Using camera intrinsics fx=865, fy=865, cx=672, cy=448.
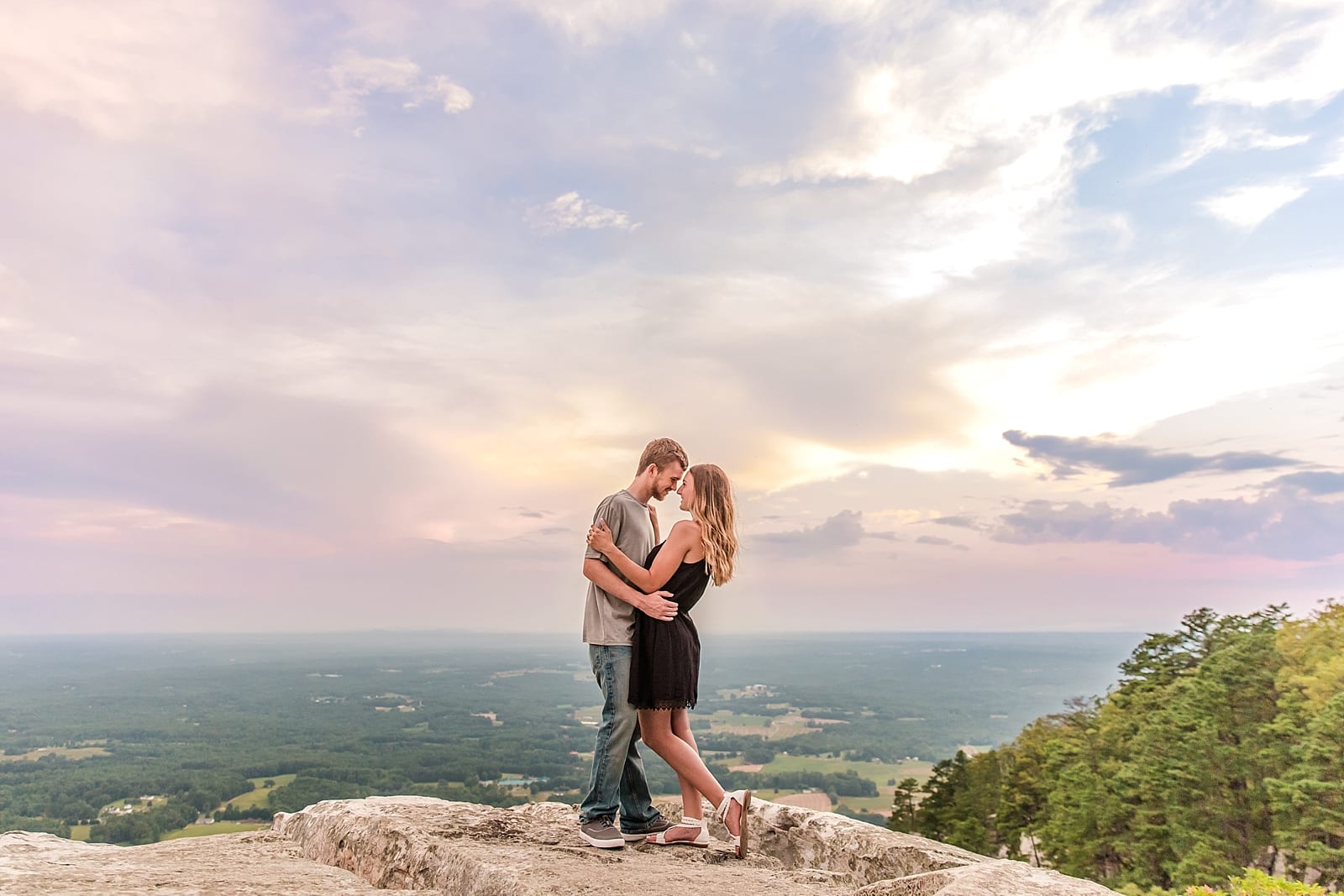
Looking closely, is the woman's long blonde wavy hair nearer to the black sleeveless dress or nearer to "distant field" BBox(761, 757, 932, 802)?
the black sleeveless dress

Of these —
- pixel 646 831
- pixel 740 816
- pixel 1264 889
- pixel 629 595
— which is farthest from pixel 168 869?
pixel 1264 889

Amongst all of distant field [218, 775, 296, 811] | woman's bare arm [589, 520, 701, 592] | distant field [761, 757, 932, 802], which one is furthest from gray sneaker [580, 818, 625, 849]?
distant field [761, 757, 932, 802]

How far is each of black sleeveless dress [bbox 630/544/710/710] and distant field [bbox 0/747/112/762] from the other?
68690 millimetres

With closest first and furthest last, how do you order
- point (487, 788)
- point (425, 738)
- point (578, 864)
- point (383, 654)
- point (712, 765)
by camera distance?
point (578, 864) < point (487, 788) < point (712, 765) < point (425, 738) < point (383, 654)

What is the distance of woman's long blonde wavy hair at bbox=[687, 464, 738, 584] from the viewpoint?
6.80 m

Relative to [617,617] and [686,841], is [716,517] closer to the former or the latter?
[617,617]

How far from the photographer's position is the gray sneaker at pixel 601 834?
21.9 feet

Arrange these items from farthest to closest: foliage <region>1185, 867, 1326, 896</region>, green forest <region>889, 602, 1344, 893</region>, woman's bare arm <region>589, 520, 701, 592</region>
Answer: green forest <region>889, 602, 1344, 893</region> < foliage <region>1185, 867, 1326, 896</region> < woman's bare arm <region>589, 520, 701, 592</region>

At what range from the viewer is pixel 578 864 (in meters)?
6.05

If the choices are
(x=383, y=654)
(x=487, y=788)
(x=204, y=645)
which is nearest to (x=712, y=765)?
(x=487, y=788)

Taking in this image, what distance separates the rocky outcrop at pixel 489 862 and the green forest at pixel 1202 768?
1879 cm

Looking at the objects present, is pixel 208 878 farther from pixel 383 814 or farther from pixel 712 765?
pixel 712 765

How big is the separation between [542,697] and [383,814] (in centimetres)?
6320

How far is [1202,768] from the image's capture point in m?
24.3
